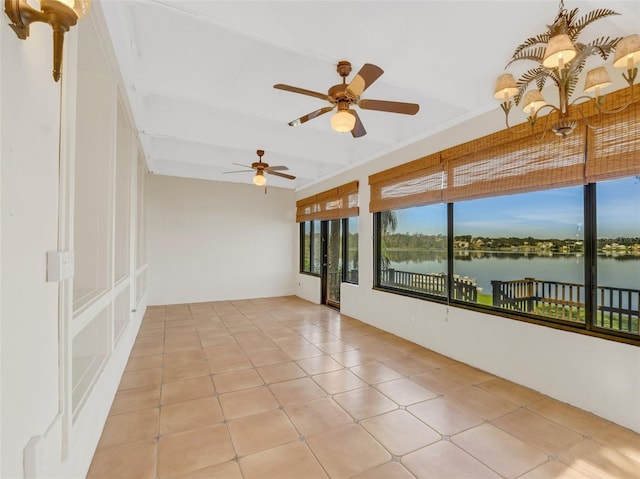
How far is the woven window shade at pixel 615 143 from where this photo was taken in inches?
89.3

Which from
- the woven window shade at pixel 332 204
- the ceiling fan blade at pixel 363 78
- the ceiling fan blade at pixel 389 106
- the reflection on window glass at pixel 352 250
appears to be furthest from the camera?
the reflection on window glass at pixel 352 250

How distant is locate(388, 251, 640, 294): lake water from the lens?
8.29 feet

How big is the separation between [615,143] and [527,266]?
1.36 meters

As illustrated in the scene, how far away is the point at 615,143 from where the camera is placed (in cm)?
236

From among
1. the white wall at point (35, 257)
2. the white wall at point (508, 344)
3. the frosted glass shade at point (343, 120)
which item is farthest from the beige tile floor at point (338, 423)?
the frosted glass shade at point (343, 120)

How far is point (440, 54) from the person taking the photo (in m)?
2.60

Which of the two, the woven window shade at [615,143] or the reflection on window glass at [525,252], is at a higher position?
the woven window shade at [615,143]

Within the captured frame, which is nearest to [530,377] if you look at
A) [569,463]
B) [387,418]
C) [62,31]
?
[569,463]

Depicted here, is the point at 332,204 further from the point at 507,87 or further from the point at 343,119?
the point at 507,87

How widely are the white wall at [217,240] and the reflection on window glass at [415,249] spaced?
345 centimetres

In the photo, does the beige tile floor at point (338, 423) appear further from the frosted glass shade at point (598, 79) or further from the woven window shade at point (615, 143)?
the frosted glass shade at point (598, 79)

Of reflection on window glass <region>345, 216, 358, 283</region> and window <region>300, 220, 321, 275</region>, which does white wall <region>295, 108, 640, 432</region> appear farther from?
window <region>300, 220, 321, 275</region>

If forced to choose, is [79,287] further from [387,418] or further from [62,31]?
[387,418]

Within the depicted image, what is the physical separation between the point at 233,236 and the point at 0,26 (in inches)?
261
